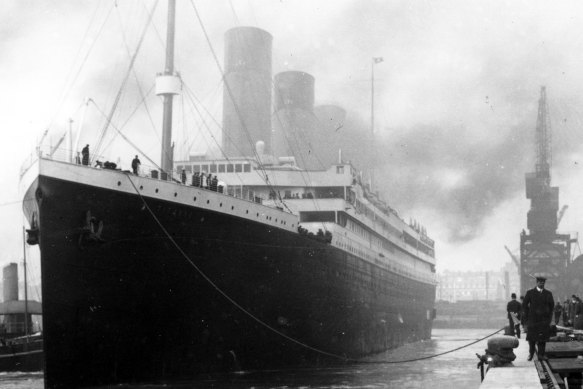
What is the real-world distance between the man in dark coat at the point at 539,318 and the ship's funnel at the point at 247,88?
27.2 metres

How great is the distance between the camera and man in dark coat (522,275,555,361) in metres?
9.77

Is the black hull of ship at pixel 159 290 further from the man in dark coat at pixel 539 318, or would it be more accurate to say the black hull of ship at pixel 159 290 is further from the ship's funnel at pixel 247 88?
the ship's funnel at pixel 247 88

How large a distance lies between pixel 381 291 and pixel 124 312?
1942 cm

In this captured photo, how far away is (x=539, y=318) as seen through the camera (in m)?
9.80

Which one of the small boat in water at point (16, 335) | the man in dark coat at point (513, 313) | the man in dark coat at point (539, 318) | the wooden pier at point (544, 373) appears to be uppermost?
the man in dark coat at point (539, 318)

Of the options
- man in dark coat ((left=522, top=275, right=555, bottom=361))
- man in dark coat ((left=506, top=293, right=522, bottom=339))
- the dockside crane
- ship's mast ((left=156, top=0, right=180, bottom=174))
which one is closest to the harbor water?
man in dark coat ((left=506, top=293, right=522, bottom=339))

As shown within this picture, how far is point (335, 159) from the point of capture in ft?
168

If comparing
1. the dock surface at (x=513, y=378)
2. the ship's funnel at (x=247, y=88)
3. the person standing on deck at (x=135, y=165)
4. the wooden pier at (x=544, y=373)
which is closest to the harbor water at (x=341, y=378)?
the person standing on deck at (x=135, y=165)

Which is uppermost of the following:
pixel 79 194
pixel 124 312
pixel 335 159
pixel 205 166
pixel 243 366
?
pixel 335 159

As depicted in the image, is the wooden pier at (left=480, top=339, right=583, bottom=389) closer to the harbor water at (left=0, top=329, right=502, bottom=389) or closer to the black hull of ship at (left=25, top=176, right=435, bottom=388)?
the harbor water at (left=0, top=329, right=502, bottom=389)

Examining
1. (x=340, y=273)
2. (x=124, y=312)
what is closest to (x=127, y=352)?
(x=124, y=312)

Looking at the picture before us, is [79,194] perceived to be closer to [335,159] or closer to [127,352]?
[127,352]

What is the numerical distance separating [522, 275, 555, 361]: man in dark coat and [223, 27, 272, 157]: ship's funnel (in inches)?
1070

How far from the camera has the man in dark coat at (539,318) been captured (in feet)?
32.0
